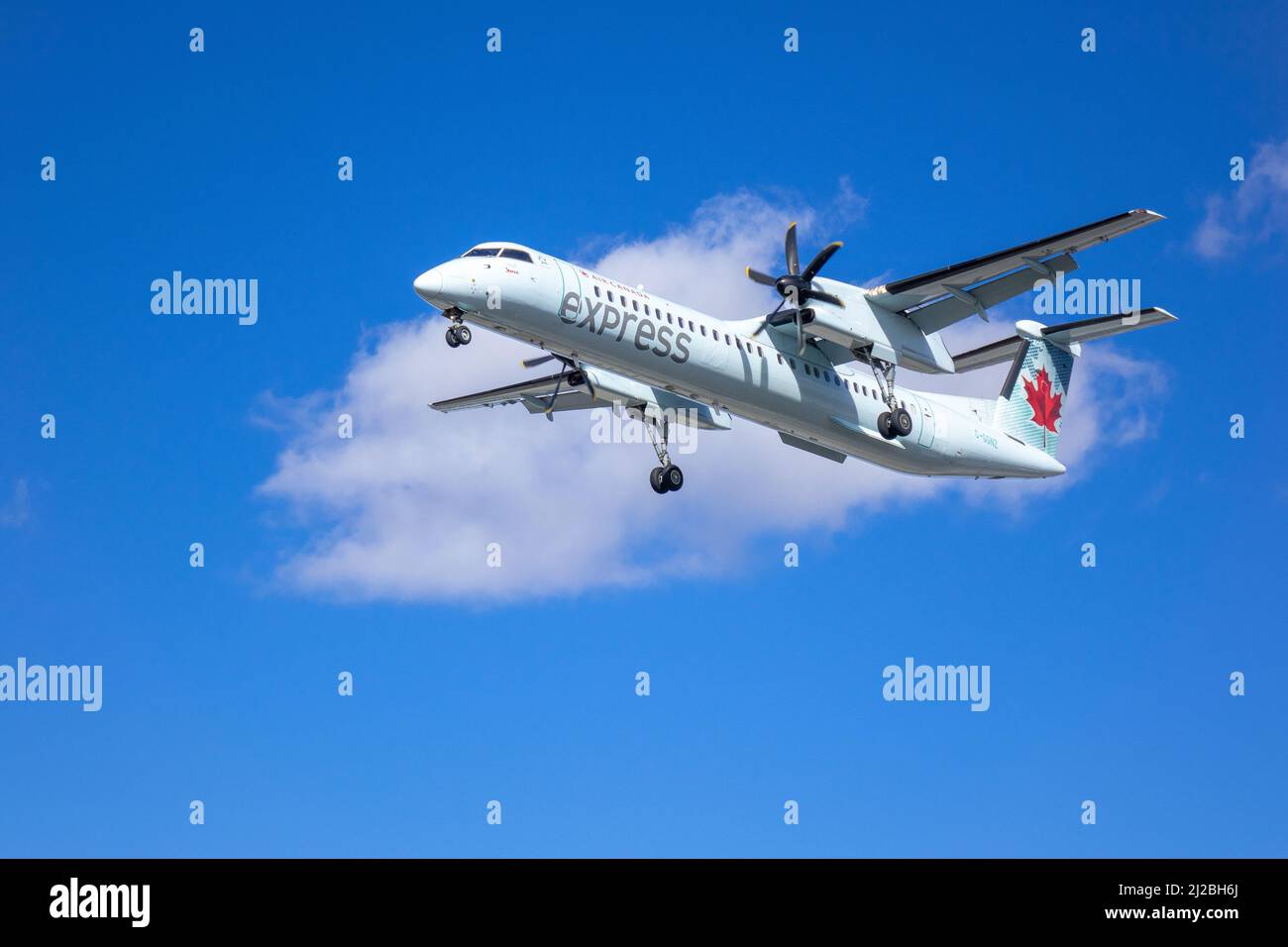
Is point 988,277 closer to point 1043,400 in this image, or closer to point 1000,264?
point 1000,264

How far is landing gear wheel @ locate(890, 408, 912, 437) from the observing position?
2973 centimetres

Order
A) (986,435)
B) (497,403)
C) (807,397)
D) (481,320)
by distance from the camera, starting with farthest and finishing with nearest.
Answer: (497,403) < (986,435) < (807,397) < (481,320)

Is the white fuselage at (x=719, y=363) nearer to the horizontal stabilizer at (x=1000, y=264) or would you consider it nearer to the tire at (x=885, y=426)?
the tire at (x=885, y=426)

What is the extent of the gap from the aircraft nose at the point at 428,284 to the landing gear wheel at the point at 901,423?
1080 cm

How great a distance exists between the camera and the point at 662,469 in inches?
1195

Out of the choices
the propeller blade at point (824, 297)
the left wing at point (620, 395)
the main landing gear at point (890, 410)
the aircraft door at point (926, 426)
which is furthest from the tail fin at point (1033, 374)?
the left wing at point (620, 395)

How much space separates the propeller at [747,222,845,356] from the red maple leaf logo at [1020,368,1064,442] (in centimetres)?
694

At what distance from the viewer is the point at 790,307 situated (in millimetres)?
29344

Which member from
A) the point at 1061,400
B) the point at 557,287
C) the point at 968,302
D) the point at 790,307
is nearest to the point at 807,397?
the point at 790,307

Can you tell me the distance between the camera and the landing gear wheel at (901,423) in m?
29.7

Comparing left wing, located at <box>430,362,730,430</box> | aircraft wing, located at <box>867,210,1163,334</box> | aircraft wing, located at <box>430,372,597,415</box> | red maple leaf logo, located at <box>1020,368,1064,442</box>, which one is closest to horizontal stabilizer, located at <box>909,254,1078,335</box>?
aircraft wing, located at <box>867,210,1163,334</box>

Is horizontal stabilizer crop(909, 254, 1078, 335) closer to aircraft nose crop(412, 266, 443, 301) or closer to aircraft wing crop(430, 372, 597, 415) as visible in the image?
aircraft wing crop(430, 372, 597, 415)

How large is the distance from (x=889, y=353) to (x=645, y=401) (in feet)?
18.2
